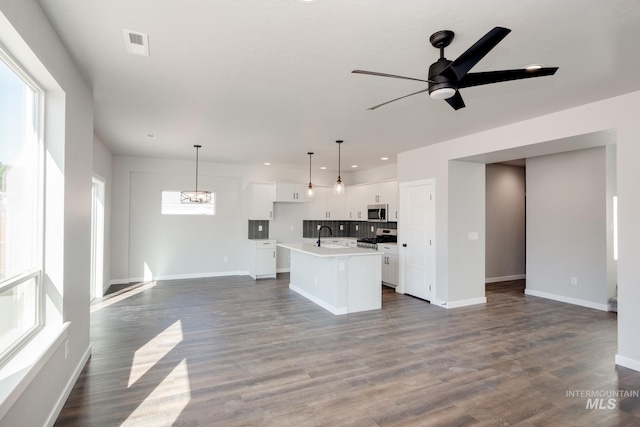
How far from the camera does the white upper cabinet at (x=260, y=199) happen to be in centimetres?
757

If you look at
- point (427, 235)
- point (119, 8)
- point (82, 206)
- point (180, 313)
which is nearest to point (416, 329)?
point (427, 235)

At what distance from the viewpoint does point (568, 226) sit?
557cm

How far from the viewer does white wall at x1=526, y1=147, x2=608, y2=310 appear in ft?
17.0

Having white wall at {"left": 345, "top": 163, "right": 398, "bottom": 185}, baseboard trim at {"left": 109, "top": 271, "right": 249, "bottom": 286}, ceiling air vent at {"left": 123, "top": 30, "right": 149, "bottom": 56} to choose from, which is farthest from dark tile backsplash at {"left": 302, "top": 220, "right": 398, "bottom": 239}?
ceiling air vent at {"left": 123, "top": 30, "right": 149, "bottom": 56}

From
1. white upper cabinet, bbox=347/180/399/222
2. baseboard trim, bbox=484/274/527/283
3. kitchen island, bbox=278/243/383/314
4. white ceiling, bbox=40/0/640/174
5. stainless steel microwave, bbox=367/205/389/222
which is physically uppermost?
white ceiling, bbox=40/0/640/174

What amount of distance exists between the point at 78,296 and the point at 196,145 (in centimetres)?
342

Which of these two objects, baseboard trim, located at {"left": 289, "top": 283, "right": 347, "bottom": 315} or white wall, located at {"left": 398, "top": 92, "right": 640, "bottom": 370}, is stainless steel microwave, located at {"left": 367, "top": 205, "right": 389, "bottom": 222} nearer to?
white wall, located at {"left": 398, "top": 92, "right": 640, "bottom": 370}

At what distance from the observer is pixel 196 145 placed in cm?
572

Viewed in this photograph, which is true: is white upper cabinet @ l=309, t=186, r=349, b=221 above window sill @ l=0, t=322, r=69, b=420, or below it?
above

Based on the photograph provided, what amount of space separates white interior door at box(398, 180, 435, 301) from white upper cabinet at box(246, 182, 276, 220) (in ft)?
10.1

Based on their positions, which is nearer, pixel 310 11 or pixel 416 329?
pixel 310 11

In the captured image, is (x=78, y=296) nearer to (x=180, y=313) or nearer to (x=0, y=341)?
(x=0, y=341)

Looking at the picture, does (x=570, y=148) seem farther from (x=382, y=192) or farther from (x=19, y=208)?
(x=19, y=208)

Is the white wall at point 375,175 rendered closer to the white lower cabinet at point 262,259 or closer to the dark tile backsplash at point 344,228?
the dark tile backsplash at point 344,228
